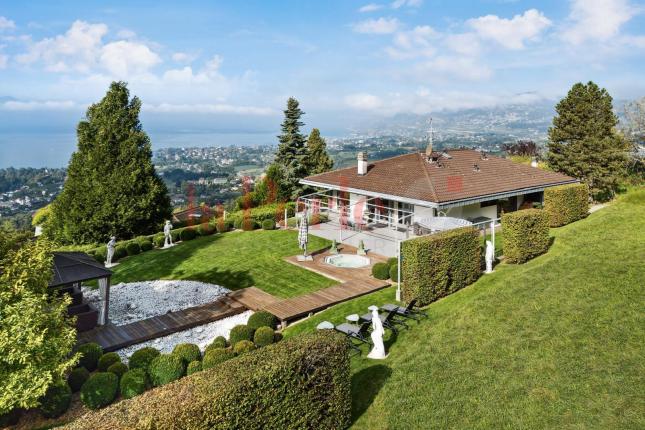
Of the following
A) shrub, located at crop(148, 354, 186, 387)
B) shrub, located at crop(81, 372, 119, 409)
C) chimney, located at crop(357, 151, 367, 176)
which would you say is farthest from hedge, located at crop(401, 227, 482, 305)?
chimney, located at crop(357, 151, 367, 176)

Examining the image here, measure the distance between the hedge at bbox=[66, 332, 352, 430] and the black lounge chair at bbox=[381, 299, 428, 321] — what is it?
490 cm

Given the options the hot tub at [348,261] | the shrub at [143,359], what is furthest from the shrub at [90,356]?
the hot tub at [348,261]

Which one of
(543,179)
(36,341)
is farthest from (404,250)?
(543,179)

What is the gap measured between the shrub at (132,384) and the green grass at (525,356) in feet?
16.0

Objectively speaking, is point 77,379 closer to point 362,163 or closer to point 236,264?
point 236,264

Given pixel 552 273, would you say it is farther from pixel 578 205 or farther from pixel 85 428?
pixel 85 428

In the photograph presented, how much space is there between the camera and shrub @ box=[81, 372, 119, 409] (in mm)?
10688

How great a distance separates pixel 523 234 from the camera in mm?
16906

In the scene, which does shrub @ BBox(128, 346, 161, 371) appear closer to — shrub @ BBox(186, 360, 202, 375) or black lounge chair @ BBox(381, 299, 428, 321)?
shrub @ BBox(186, 360, 202, 375)

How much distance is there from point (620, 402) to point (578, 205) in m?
17.0

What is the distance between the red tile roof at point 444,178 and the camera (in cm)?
2375

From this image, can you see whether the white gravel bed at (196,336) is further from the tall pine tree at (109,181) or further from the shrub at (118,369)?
the tall pine tree at (109,181)

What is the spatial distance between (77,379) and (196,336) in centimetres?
424

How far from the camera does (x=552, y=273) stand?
14.5m
